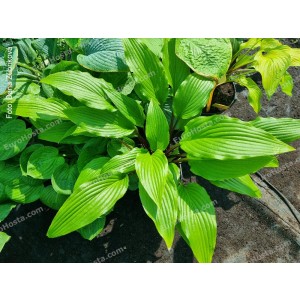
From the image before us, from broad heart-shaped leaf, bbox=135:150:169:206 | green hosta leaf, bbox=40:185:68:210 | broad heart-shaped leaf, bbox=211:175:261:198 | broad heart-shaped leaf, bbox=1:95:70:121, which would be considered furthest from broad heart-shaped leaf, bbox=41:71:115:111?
broad heart-shaped leaf, bbox=211:175:261:198

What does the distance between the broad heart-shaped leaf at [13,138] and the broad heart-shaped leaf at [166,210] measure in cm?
73

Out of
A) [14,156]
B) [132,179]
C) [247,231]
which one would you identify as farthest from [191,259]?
[14,156]

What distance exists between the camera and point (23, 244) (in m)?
2.19

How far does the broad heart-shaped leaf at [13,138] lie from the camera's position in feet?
6.27

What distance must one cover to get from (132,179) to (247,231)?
84cm

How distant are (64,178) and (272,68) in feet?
4.13

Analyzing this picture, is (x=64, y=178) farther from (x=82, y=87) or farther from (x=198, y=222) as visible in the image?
(x=198, y=222)

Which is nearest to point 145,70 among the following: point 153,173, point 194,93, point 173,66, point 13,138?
point 173,66

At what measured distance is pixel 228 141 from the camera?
1572mm

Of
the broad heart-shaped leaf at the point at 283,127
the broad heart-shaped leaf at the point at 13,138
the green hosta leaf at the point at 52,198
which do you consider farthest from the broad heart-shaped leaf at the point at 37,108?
the broad heart-shaped leaf at the point at 283,127

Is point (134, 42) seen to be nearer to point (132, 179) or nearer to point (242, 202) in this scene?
point (132, 179)

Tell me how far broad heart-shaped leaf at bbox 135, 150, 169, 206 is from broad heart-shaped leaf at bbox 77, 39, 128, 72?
50cm

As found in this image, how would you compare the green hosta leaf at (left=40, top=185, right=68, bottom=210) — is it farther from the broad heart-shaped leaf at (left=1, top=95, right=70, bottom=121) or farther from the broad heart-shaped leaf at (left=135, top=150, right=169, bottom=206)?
the broad heart-shaped leaf at (left=135, top=150, right=169, bottom=206)

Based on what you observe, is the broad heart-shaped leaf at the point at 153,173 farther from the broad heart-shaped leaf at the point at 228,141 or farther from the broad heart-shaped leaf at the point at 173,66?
the broad heart-shaped leaf at the point at 173,66
